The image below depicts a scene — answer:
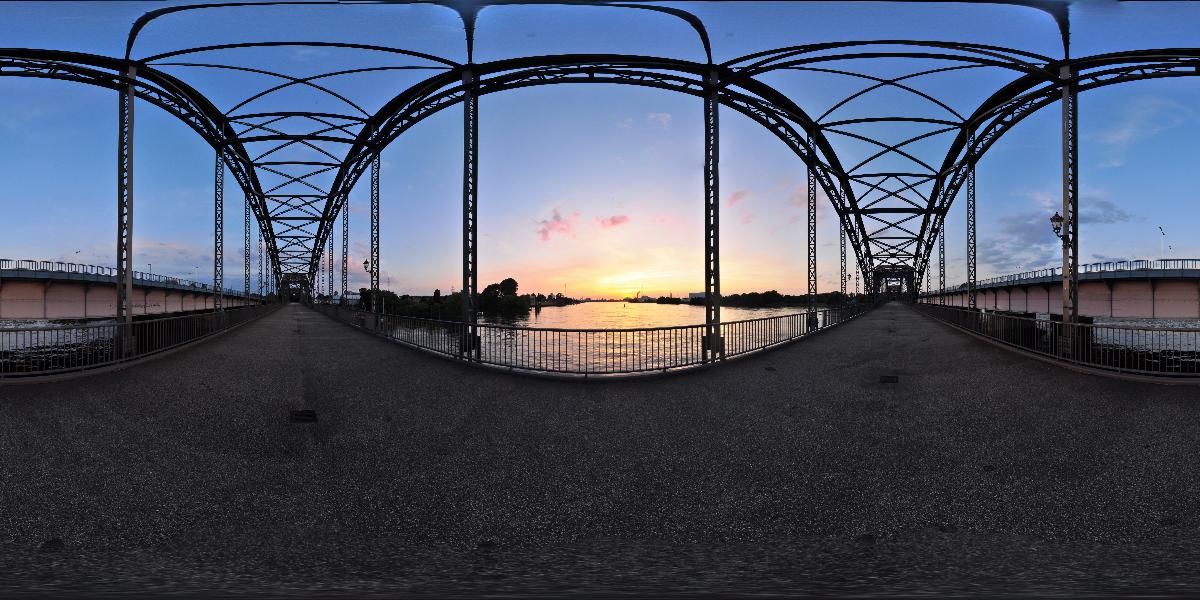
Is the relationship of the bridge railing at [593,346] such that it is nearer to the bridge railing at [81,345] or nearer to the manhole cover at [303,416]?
the manhole cover at [303,416]

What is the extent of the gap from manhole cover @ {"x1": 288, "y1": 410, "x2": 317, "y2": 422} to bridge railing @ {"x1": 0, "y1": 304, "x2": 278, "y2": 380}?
→ 6.92m

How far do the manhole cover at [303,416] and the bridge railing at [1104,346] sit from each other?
15.5 m

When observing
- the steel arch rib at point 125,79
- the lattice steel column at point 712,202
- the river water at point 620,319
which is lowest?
the river water at point 620,319

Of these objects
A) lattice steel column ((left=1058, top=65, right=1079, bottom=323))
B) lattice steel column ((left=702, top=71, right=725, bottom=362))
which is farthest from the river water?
lattice steel column ((left=1058, top=65, right=1079, bottom=323))

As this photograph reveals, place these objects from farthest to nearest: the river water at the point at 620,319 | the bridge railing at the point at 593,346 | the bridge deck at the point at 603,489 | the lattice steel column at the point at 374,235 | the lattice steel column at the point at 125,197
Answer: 1. the river water at the point at 620,319
2. the lattice steel column at the point at 374,235
3. the lattice steel column at the point at 125,197
4. the bridge railing at the point at 593,346
5. the bridge deck at the point at 603,489

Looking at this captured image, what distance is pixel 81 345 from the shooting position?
39.8 ft

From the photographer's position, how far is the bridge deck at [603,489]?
4.30 m

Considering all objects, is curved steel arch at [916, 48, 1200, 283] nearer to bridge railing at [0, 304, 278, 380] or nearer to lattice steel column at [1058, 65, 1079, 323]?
lattice steel column at [1058, 65, 1079, 323]

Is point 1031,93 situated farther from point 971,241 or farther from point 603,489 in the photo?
point 603,489

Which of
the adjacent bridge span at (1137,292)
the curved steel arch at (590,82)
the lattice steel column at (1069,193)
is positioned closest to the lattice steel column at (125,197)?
the curved steel arch at (590,82)

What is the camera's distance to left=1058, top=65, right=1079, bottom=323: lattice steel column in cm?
1480

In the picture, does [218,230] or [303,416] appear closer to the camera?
[303,416]

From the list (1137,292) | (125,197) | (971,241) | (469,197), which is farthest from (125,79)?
(1137,292)

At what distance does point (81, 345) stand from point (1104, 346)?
25.1m
